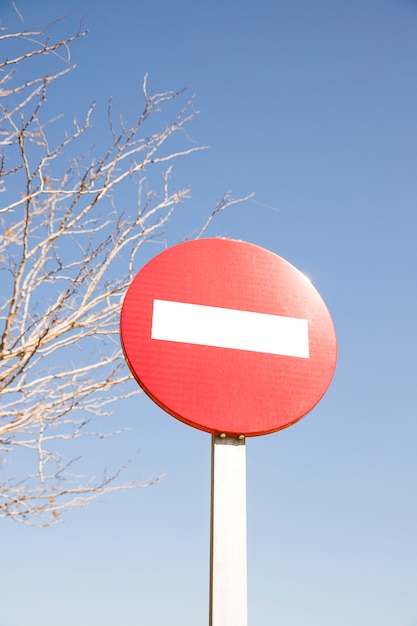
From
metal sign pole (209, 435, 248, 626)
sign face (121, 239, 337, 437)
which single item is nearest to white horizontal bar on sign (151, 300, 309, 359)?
sign face (121, 239, 337, 437)

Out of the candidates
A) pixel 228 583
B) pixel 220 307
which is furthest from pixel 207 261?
pixel 228 583

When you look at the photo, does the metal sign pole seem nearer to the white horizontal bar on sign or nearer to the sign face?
the sign face

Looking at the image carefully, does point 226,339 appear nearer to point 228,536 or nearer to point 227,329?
point 227,329

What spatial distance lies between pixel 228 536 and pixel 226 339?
→ 504mm

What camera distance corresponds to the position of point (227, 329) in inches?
64.1

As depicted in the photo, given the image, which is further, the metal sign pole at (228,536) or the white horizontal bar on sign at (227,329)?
the white horizontal bar on sign at (227,329)

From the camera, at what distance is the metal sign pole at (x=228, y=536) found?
133 cm

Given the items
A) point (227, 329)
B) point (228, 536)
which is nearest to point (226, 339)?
point (227, 329)

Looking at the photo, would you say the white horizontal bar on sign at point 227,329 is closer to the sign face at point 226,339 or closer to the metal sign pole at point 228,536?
the sign face at point 226,339

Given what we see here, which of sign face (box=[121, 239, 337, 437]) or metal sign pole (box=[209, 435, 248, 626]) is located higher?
sign face (box=[121, 239, 337, 437])

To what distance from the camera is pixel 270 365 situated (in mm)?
1629

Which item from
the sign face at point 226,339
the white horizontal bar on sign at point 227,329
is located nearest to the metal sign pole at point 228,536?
the sign face at point 226,339

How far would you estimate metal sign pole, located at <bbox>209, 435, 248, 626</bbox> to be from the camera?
1331mm

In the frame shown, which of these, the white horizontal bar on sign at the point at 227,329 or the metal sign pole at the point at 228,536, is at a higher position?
the white horizontal bar on sign at the point at 227,329
